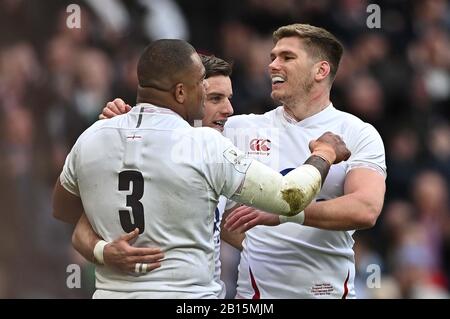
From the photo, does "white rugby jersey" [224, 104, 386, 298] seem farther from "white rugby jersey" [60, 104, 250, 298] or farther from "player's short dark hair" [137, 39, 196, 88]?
"player's short dark hair" [137, 39, 196, 88]

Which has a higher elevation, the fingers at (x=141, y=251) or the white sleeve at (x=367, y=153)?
the white sleeve at (x=367, y=153)

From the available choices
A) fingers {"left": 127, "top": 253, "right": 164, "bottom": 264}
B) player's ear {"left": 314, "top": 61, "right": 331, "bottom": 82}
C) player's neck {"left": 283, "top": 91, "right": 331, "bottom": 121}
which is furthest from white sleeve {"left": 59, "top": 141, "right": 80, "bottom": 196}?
player's ear {"left": 314, "top": 61, "right": 331, "bottom": 82}

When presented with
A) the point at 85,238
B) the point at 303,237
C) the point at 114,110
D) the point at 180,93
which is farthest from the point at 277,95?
the point at 85,238

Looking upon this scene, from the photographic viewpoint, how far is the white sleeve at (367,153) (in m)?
5.09

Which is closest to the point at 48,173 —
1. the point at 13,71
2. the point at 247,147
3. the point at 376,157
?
the point at 13,71

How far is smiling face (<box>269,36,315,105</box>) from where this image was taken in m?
5.37

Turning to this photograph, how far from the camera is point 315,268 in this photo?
524 centimetres

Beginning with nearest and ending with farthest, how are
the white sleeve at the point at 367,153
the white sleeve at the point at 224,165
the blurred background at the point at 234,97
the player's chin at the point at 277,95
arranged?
the white sleeve at the point at 224,165 < the white sleeve at the point at 367,153 < the player's chin at the point at 277,95 < the blurred background at the point at 234,97

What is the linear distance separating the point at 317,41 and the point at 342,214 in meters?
1.14

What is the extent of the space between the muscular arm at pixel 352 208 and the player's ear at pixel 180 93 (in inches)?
34.0

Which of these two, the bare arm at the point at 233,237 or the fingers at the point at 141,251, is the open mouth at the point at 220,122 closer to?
the bare arm at the point at 233,237

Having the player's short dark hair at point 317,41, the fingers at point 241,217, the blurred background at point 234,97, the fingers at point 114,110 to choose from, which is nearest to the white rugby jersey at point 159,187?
the fingers at point 241,217

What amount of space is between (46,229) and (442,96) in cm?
451

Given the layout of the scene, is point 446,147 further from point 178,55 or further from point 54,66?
point 178,55
